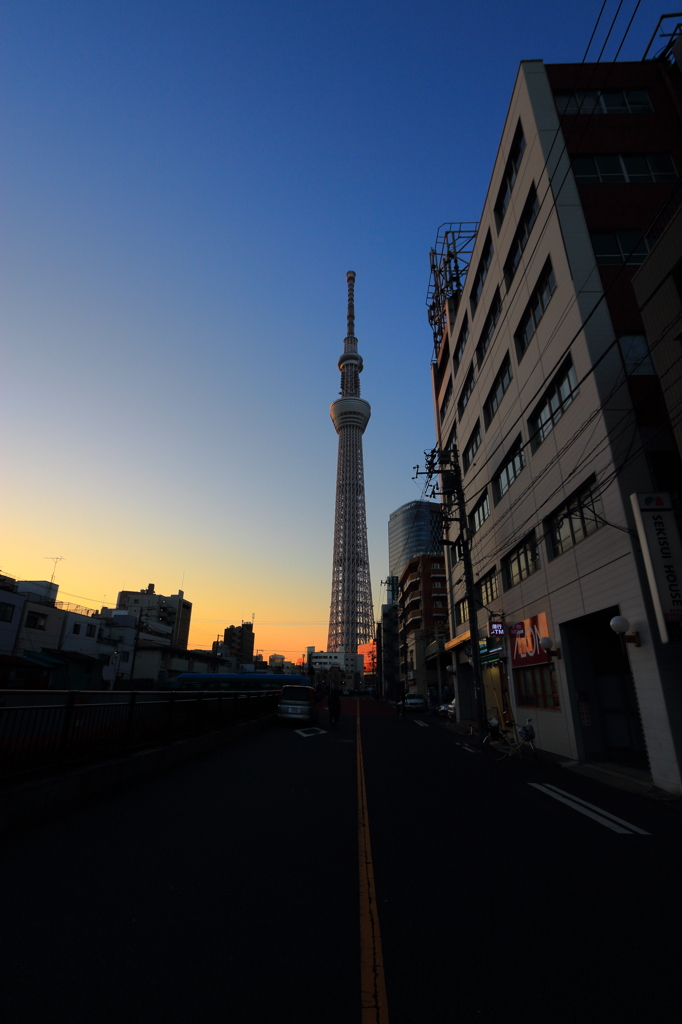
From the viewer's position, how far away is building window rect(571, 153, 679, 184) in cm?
1720

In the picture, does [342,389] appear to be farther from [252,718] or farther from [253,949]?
[253,949]

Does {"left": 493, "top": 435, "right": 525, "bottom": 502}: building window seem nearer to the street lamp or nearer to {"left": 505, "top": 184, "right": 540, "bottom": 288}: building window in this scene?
{"left": 505, "top": 184, "right": 540, "bottom": 288}: building window

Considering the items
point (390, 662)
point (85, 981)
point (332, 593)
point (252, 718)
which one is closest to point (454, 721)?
point (252, 718)

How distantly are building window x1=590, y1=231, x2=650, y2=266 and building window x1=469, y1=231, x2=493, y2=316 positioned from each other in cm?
948

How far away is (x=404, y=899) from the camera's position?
453 cm

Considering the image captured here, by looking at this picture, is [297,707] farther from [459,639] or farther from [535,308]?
[535,308]

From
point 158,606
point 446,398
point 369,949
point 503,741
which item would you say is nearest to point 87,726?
point 369,949

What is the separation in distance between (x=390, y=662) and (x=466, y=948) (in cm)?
9642

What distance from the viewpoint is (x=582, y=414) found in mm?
15078

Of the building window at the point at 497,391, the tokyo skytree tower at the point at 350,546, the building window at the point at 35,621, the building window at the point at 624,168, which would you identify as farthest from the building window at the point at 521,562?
the tokyo skytree tower at the point at 350,546

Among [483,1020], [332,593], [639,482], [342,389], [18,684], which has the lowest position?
[483,1020]

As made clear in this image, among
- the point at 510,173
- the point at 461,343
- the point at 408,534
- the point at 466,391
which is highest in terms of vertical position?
the point at 408,534

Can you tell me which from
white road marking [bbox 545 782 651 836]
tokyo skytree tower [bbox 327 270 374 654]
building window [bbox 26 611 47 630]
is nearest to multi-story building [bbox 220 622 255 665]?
tokyo skytree tower [bbox 327 270 374 654]

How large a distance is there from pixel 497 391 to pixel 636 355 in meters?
10.7
